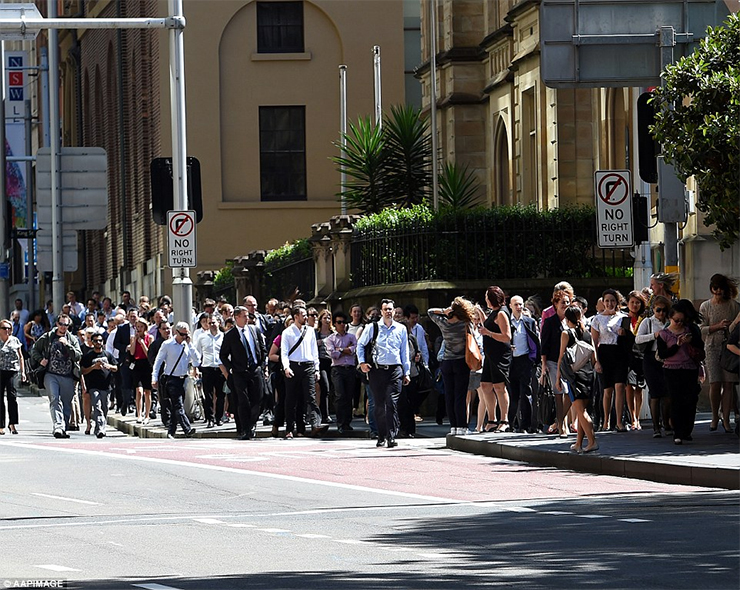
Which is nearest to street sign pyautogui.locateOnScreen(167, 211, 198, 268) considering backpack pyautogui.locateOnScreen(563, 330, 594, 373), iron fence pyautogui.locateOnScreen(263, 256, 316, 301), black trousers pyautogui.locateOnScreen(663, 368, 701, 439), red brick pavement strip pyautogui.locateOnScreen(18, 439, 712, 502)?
red brick pavement strip pyautogui.locateOnScreen(18, 439, 712, 502)

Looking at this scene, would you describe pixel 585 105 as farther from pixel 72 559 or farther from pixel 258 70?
pixel 72 559

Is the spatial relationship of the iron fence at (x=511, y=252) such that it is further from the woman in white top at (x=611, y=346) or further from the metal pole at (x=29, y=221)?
the metal pole at (x=29, y=221)

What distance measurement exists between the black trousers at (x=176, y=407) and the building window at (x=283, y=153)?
24.8 metres

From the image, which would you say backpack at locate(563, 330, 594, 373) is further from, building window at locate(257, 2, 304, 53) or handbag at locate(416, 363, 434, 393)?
building window at locate(257, 2, 304, 53)

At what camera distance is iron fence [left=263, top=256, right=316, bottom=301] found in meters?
32.4

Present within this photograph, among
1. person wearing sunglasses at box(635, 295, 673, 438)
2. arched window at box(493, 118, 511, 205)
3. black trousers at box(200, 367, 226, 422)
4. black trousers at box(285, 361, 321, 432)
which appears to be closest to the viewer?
person wearing sunglasses at box(635, 295, 673, 438)

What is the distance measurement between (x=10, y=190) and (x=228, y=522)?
189 ft

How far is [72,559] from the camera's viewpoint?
11211mm

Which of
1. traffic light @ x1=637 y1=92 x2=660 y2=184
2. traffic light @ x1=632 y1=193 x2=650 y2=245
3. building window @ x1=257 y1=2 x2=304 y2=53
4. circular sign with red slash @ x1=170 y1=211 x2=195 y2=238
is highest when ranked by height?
building window @ x1=257 y1=2 x2=304 y2=53

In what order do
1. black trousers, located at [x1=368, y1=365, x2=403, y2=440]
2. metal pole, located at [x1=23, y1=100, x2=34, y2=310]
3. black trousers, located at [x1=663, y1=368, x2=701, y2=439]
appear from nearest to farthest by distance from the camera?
black trousers, located at [x1=663, y1=368, x2=701, y2=439] < black trousers, located at [x1=368, y1=365, x2=403, y2=440] < metal pole, located at [x1=23, y1=100, x2=34, y2=310]

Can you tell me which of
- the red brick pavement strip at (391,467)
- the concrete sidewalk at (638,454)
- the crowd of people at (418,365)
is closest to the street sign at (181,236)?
the crowd of people at (418,365)

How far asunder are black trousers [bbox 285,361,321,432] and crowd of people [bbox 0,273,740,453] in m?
0.02

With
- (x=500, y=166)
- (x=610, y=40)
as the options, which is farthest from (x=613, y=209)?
(x=500, y=166)

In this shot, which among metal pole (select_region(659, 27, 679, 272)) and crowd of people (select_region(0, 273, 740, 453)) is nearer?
crowd of people (select_region(0, 273, 740, 453))
